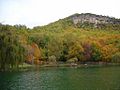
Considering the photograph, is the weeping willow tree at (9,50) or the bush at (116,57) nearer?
the weeping willow tree at (9,50)

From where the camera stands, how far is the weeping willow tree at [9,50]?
210ft

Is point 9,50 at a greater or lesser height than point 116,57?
greater

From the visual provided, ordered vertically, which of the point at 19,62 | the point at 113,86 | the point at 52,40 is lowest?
the point at 113,86

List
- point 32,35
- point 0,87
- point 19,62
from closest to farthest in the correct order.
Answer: point 0,87 → point 19,62 → point 32,35

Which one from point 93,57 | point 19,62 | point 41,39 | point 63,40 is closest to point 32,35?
point 41,39

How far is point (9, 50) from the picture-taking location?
6494cm

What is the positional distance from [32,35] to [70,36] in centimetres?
1501

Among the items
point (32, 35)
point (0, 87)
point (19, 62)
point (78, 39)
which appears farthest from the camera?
point (78, 39)

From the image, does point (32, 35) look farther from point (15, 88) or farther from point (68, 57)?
point (15, 88)

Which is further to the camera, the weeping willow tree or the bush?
the bush

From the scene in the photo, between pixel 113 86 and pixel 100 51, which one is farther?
pixel 100 51

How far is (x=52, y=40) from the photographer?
119 meters

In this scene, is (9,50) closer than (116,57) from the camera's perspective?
Yes

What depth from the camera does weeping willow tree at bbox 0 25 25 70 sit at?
63875 mm
